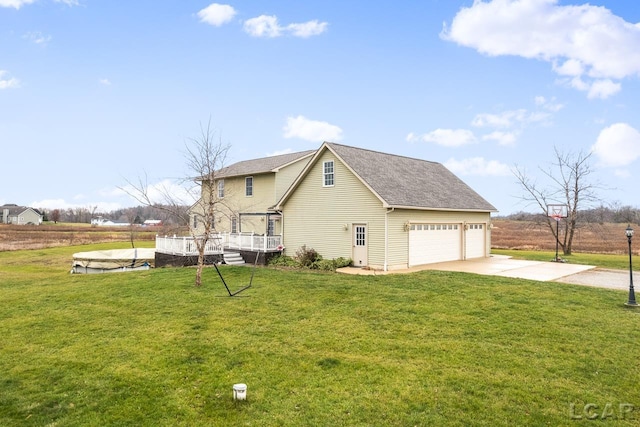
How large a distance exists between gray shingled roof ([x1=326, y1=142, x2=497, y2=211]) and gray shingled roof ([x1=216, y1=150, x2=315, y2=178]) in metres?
6.23

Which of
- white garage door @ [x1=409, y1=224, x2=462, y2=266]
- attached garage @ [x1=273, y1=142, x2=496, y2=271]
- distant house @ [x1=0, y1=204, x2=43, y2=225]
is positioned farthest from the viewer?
distant house @ [x1=0, y1=204, x2=43, y2=225]

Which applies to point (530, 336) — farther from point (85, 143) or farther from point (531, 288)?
point (85, 143)

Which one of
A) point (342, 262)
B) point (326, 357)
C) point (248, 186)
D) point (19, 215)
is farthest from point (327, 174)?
point (19, 215)

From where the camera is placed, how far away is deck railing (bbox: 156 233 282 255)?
68.3ft

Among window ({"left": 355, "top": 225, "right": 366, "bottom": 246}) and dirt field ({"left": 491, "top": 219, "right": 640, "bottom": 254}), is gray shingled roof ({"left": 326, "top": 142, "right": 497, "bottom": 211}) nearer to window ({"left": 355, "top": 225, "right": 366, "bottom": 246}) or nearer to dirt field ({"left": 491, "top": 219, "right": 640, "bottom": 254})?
window ({"left": 355, "top": 225, "right": 366, "bottom": 246})

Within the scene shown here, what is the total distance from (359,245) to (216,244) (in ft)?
27.7

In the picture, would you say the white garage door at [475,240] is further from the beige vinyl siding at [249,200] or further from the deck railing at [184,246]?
the deck railing at [184,246]

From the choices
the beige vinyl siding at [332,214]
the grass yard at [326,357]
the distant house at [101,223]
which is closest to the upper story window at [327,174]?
the beige vinyl siding at [332,214]

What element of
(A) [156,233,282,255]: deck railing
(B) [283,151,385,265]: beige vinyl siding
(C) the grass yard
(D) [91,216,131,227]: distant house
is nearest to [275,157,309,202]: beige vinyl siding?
(B) [283,151,385,265]: beige vinyl siding

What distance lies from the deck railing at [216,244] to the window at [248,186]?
4627 mm

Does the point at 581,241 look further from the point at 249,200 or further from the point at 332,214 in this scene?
the point at 249,200

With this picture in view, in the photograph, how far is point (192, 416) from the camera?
5137 mm

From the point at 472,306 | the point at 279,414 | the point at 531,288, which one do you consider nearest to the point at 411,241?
the point at 531,288

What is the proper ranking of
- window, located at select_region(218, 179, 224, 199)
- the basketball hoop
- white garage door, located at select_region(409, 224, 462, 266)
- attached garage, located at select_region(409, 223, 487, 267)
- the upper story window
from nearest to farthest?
1. white garage door, located at select_region(409, 224, 462, 266)
2. attached garage, located at select_region(409, 223, 487, 267)
3. the upper story window
4. the basketball hoop
5. window, located at select_region(218, 179, 224, 199)
